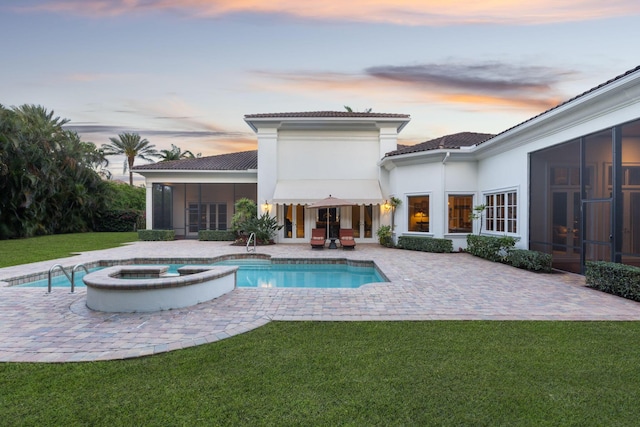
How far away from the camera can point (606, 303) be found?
8.95 metres

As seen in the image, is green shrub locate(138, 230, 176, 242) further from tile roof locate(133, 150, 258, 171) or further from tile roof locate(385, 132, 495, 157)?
tile roof locate(385, 132, 495, 157)

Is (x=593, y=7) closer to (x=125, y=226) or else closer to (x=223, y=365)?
(x=223, y=365)

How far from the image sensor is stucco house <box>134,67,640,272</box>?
12680 mm

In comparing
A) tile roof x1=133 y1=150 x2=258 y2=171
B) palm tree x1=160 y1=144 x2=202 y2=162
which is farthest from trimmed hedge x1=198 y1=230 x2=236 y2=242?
palm tree x1=160 y1=144 x2=202 y2=162

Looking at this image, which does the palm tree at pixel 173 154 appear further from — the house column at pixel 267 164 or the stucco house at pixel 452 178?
the house column at pixel 267 164

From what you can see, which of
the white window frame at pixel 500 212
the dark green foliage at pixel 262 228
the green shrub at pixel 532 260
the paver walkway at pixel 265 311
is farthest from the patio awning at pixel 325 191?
the paver walkway at pixel 265 311

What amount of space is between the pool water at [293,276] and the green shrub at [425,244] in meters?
5.51

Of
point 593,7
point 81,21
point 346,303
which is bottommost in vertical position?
point 346,303

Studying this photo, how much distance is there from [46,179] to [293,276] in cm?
2914

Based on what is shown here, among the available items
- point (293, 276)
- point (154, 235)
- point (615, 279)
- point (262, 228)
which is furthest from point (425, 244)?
point (154, 235)

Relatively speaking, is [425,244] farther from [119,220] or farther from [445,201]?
[119,220]

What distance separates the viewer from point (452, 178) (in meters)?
20.5

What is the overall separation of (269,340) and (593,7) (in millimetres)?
19772

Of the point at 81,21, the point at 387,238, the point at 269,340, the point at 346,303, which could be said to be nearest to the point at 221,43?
the point at 81,21
